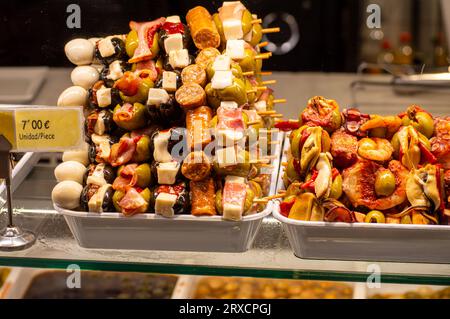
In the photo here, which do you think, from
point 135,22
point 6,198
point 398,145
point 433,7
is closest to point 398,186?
point 398,145

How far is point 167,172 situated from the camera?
1.18 meters

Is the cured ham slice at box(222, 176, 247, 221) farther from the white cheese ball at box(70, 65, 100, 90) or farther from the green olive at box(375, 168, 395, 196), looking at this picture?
the white cheese ball at box(70, 65, 100, 90)

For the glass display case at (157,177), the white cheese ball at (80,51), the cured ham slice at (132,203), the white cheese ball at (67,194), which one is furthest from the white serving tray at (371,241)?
the white cheese ball at (80,51)

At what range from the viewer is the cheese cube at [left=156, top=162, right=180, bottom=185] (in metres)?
1.18

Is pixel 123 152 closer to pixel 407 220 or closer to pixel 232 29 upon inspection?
pixel 232 29

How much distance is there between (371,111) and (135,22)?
87 cm

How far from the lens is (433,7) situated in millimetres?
3236

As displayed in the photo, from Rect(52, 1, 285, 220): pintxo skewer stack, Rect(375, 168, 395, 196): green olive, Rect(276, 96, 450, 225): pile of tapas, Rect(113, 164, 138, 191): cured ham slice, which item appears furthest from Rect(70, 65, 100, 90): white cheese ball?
Rect(375, 168, 395, 196): green olive

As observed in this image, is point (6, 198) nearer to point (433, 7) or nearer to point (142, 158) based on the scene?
Result: point (142, 158)

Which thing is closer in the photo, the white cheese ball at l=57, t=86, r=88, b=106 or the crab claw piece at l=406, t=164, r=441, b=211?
the crab claw piece at l=406, t=164, r=441, b=211

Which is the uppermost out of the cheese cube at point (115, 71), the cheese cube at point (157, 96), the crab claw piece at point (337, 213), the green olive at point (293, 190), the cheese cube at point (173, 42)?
the cheese cube at point (173, 42)

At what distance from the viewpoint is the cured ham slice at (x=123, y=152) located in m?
1.22

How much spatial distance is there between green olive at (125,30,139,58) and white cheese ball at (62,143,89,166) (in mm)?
200

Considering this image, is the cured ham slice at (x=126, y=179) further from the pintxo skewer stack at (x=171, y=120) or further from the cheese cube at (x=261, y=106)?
the cheese cube at (x=261, y=106)
